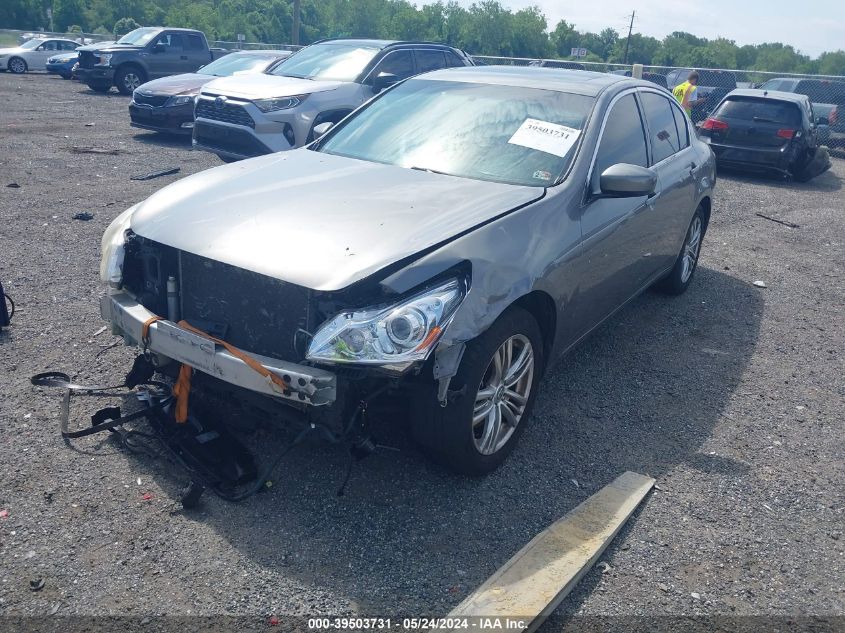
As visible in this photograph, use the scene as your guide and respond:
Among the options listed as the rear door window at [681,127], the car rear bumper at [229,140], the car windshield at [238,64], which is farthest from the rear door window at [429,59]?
the rear door window at [681,127]

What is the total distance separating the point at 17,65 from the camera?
2806 cm

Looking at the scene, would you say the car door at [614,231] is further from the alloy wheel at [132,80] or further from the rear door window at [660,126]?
the alloy wheel at [132,80]

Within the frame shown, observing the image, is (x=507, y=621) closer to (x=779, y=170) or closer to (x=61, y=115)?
(x=779, y=170)

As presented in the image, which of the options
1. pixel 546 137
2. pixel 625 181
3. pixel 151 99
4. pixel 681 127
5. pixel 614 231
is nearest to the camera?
pixel 625 181

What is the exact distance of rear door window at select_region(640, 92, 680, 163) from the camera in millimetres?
5355

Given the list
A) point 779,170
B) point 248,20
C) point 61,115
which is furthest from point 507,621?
point 248,20

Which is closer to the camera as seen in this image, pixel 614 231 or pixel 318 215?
pixel 318 215

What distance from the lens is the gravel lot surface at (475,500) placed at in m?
2.88

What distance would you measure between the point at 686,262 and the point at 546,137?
2.75 meters

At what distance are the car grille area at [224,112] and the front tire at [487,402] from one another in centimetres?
688

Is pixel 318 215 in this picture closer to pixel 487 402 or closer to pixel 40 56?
pixel 487 402

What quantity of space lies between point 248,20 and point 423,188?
70142 mm

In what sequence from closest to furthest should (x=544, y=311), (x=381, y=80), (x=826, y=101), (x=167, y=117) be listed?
(x=544, y=311)
(x=381, y=80)
(x=167, y=117)
(x=826, y=101)

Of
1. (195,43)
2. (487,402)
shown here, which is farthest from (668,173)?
(195,43)
